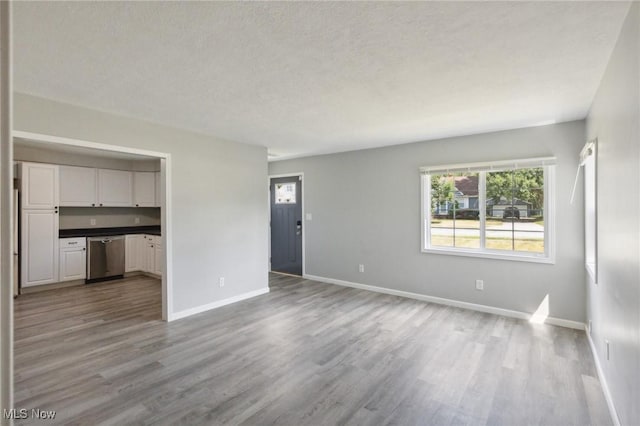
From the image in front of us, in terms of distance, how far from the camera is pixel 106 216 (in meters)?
6.48

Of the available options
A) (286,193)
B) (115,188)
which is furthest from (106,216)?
(286,193)

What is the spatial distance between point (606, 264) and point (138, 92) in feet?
12.8

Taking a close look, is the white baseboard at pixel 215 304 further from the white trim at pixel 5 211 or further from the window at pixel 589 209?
the window at pixel 589 209

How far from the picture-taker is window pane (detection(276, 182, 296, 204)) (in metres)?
6.37

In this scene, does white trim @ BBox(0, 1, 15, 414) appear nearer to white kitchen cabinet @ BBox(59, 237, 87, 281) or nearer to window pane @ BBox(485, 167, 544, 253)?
window pane @ BBox(485, 167, 544, 253)

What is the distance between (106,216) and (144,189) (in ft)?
3.11

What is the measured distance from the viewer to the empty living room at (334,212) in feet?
5.78

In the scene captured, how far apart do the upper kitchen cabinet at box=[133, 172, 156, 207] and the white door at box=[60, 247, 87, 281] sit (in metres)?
1.33

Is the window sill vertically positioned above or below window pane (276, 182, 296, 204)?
below

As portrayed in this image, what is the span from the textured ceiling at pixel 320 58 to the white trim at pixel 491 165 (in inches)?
19.2

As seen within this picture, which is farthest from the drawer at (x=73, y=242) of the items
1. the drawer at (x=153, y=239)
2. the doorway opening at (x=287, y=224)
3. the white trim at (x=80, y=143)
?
the doorway opening at (x=287, y=224)

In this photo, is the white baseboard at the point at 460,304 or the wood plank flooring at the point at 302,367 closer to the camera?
the wood plank flooring at the point at 302,367

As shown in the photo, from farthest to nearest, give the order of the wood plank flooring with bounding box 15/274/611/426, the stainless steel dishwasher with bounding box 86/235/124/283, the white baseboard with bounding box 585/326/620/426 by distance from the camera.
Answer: the stainless steel dishwasher with bounding box 86/235/124/283
the wood plank flooring with bounding box 15/274/611/426
the white baseboard with bounding box 585/326/620/426

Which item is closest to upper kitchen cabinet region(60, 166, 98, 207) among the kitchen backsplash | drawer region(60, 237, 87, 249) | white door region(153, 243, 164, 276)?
the kitchen backsplash
